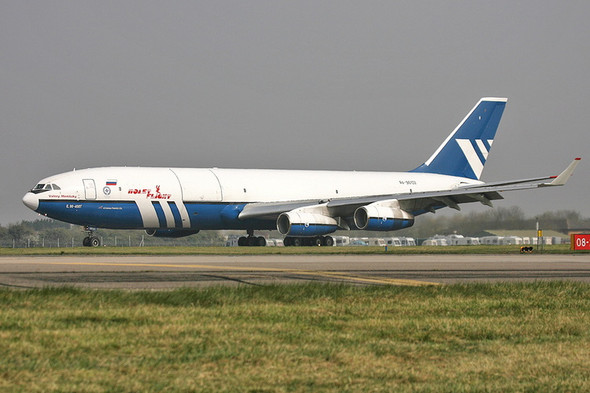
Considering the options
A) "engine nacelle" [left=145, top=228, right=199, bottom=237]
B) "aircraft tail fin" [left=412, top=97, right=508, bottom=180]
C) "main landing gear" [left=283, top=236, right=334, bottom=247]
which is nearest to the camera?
"engine nacelle" [left=145, top=228, right=199, bottom=237]

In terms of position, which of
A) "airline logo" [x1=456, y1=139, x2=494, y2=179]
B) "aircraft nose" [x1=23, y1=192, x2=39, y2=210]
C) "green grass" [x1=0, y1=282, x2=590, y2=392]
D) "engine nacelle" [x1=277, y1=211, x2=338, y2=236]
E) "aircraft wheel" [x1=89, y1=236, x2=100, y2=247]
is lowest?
"green grass" [x1=0, y1=282, x2=590, y2=392]

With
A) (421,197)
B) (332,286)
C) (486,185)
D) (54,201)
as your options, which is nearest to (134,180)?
(54,201)

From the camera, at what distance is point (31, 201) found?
43.4 m

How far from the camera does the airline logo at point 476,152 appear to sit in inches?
2318

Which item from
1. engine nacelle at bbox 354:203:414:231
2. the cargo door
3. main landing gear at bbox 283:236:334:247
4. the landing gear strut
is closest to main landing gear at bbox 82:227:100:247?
the cargo door

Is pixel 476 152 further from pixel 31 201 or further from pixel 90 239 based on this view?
pixel 31 201

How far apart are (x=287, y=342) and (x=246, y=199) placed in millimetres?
39390

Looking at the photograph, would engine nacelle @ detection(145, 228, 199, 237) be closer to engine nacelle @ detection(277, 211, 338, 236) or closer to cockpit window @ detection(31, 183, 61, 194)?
engine nacelle @ detection(277, 211, 338, 236)

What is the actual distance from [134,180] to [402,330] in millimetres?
35298

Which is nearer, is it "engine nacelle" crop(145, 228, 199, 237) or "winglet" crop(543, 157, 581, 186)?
"winglet" crop(543, 157, 581, 186)

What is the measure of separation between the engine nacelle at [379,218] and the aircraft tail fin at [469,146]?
429 inches

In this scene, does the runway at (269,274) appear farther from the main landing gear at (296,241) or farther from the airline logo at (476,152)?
the airline logo at (476,152)

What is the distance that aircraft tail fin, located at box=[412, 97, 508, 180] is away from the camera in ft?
192

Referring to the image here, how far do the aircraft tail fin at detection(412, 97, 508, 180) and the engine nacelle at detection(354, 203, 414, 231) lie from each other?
429 inches
